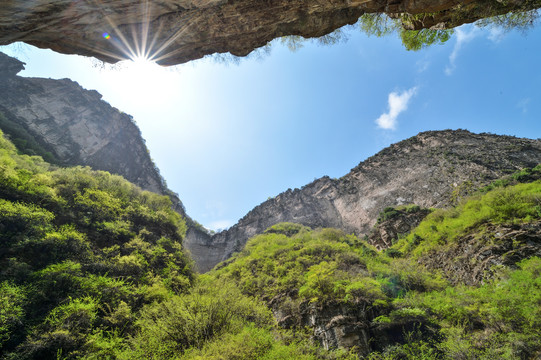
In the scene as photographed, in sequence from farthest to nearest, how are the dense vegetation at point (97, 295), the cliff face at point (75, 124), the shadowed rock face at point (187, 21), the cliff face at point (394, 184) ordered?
1. the cliff face at point (75, 124)
2. the cliff face at point (394, 184)
3. the dense vegetation at point (97, 295)
4. the shadowed rock face at point (187, 21)

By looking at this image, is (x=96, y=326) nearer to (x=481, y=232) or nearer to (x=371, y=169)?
(x=481, y=232)

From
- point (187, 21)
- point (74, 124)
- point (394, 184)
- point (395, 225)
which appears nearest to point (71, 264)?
point (187, 21)

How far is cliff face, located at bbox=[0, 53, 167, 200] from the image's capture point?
41938mm

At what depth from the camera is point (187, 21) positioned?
5.77 m

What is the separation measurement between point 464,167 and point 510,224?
20.1m

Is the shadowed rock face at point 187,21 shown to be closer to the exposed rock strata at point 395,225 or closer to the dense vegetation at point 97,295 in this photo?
the dense vegetation at point 97,295

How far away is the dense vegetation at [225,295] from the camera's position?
32.3 feet

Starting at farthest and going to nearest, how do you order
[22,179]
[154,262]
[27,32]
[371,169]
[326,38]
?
[371,169] → [154,262] → [22,179] → [326,38] → [27,32]

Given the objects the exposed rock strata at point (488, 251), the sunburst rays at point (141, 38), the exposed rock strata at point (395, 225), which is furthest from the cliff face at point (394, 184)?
the sunburst rays at point (141, 38)

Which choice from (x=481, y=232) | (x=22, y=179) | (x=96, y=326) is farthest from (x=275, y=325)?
(x=22, y=179)

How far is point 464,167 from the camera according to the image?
1188 inches

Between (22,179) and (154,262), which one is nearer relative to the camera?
Result: (22,179)

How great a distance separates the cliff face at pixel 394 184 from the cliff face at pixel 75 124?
79.2 feet

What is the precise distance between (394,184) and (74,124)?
6143 centimetres
